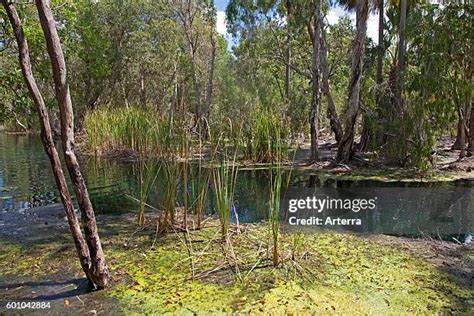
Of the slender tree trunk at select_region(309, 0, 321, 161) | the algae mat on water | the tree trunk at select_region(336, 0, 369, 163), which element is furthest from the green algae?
the slender tree trunk at select_region(309, 0, 321, 161)

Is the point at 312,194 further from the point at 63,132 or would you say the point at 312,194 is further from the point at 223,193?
the point at 63,132

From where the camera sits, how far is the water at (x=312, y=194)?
Result: 4.78 metres

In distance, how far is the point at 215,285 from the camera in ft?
9.25

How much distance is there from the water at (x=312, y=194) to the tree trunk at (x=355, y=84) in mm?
1229

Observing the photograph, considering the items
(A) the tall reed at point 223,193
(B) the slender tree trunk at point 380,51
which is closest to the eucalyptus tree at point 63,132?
(A) the tall reed at point 223,193

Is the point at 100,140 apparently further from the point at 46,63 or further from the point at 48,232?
the point at 48,232

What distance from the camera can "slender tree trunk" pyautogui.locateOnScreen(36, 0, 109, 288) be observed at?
93.7 inches

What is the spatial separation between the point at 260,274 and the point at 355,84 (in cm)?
652

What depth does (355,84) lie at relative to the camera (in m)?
8.54

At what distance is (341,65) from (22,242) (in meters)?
16.3

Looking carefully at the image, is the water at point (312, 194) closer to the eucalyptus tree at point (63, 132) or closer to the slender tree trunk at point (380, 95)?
the eucalyptus tree at point (63, 132)

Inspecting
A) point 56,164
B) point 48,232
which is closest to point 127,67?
point 48,232

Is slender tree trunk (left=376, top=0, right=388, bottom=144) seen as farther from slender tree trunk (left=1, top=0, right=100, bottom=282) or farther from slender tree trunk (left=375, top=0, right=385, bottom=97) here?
slender tree trunk (left=1, top=0, right=100, bottom=282)

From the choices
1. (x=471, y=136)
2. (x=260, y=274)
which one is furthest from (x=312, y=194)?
(x=471, y=136)
